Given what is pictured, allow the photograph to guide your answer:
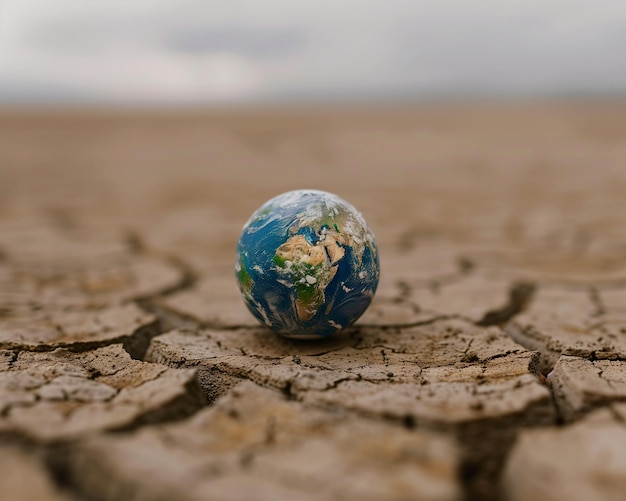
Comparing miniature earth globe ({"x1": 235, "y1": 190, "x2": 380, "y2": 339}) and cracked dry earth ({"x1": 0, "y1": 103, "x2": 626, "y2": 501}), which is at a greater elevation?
miniature earth globe ({"x1": 235, "y1": 190, "x2": 380, "y2": 339})

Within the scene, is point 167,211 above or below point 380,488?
above

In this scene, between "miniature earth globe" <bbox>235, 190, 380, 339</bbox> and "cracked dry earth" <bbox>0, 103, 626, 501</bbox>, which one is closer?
"cracked dry earth" <bbox>0, 103, 626, 501</bbox>

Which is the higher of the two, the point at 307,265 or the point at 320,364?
the point at 307,265

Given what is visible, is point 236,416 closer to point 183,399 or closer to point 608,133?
point 183,399

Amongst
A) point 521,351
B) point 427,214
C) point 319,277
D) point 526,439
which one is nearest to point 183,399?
point 319,277
